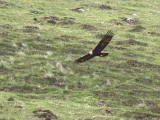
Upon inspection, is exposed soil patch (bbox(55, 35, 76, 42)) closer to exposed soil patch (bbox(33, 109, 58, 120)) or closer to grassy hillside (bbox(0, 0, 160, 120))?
grassy hillside (bbox(0, 0, 160, 120))

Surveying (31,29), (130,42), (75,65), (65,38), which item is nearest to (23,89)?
(75,65)

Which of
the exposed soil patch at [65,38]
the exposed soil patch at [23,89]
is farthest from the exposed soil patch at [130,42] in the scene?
the exposed soil patch at [23,89]

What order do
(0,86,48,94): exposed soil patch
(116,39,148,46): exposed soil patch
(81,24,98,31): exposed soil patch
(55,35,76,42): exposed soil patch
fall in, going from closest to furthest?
(0,86,48,94): exposed soil patch
(55,35,76,42): exposed soil patch
(116,39,148,46): exposed soil patch
(81,24,98,31): exposed soil patch

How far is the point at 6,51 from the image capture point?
4706 centimetres

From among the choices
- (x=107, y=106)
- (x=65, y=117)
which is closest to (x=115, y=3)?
(x=107, y=106)

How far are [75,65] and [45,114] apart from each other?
15.1 m

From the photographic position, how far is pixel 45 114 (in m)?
30.2

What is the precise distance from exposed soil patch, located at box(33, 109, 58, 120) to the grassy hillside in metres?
0.07

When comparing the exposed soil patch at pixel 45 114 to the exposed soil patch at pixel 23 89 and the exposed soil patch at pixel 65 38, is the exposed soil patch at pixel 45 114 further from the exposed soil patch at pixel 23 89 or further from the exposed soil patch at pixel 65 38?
the exposed soil patch at pixel 65 38

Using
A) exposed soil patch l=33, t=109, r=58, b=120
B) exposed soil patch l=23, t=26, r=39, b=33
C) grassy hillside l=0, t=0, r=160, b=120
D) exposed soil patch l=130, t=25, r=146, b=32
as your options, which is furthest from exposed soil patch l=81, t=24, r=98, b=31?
exposed soil patch l=33, t=109, r=58, b=120

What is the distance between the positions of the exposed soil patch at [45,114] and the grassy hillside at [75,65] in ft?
0.21

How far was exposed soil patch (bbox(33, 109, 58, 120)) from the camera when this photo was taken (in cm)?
3002

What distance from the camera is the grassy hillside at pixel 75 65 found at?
111 ft

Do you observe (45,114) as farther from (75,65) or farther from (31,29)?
(31,29)
